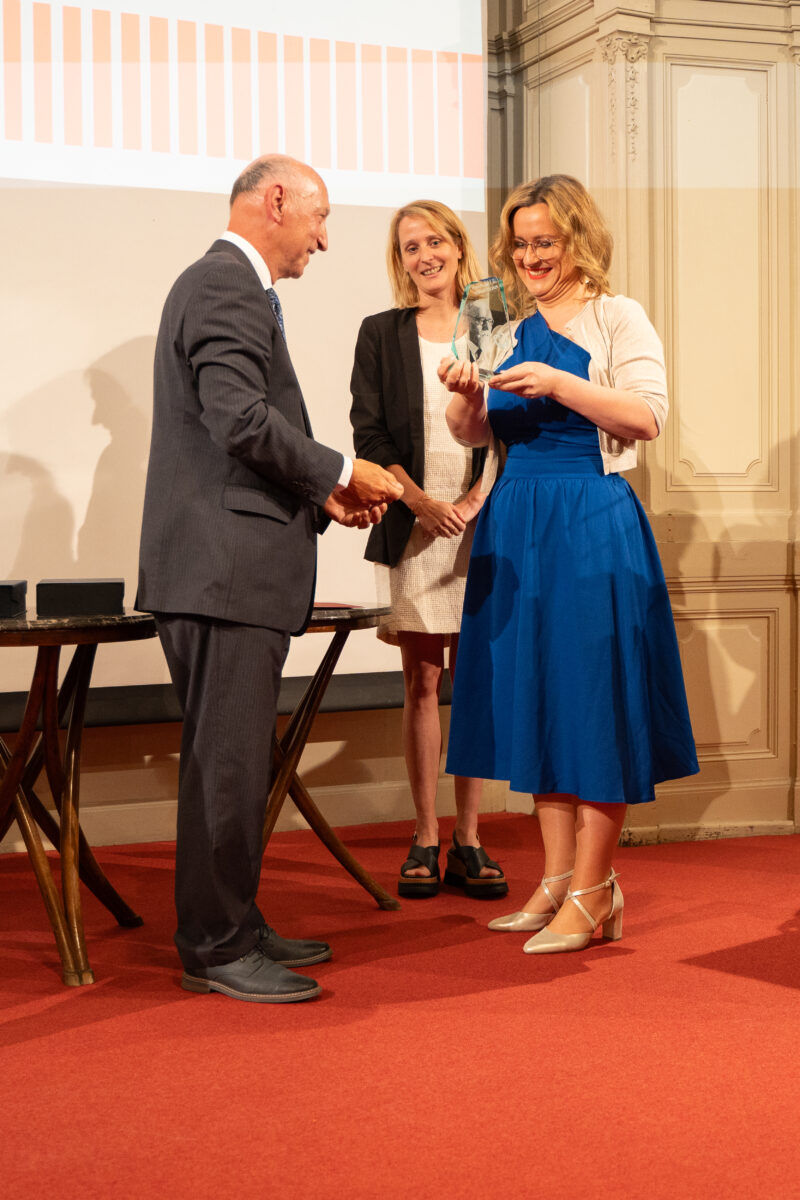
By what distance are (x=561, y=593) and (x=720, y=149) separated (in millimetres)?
2114

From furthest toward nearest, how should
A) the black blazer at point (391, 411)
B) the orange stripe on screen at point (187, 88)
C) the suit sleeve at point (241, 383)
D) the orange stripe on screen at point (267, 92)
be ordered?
the orange stripe on screen at point (267, 92), the orange stripe on screen at point (187, 88), the black blazer at point (391, 411), the suit sleeve at point (241, 383)

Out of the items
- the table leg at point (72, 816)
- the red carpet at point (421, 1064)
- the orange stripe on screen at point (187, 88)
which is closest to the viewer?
the red carpet at point (421, 1064)

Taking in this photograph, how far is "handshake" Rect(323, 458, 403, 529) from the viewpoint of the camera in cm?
243

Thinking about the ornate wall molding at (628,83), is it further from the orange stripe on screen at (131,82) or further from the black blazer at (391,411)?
the orange stripe on screen at (131,82)

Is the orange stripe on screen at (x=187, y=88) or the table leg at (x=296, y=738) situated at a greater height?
the orange stripe on screen at (x=187, y=88)

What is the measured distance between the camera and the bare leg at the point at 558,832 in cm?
276

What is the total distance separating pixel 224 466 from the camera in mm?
2363

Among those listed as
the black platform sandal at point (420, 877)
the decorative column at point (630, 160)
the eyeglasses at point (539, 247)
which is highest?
the decorative column at point (630, 160)

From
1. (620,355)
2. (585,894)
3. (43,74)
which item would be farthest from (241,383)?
(43,74)

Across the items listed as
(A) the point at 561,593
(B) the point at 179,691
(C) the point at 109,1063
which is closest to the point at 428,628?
(A) the point at 561,593

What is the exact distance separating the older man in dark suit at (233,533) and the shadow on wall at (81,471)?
1.52 metres

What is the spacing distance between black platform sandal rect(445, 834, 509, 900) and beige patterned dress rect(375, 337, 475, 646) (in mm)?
583

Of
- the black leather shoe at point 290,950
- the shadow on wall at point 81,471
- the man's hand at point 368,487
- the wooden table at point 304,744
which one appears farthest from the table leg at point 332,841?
the shadow on wall at point 81,471

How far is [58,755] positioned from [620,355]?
1548 millimetres
